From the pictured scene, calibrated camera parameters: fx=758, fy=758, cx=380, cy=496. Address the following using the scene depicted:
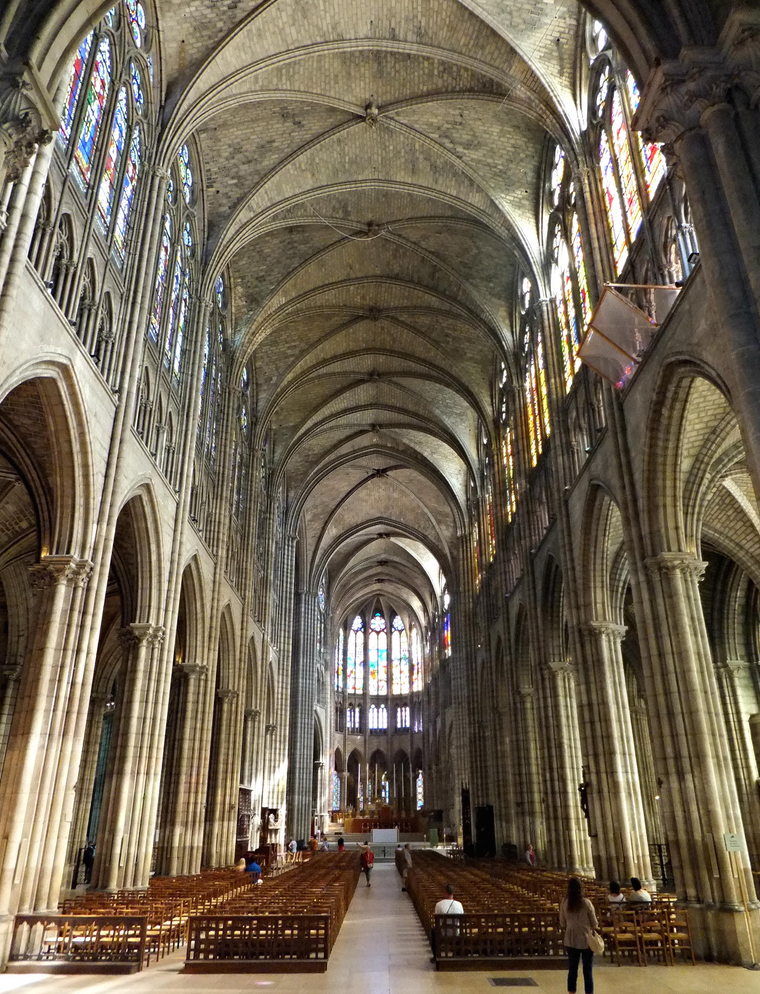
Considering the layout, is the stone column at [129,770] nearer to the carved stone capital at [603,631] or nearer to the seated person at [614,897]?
the seated person at [614,897]

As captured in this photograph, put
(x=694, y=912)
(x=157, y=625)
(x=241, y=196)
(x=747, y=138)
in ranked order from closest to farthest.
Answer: (x=747, y=138), (x=694, y=912), (x=157, y=625), (x=241, y=196)

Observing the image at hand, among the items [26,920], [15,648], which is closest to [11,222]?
[26,920]

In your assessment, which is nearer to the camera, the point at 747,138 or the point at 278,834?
Result: the point at 747,138

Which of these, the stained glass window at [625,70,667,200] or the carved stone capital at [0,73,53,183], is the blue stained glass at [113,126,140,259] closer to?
the carved stone capital at [0,73,53,183]

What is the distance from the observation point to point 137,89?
16.7m

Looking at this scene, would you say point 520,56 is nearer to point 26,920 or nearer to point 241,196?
point 241,196

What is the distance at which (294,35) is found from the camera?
1864 cm

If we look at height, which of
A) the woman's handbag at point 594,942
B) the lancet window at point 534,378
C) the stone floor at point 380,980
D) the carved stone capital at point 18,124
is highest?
the lancet window at point 534,378

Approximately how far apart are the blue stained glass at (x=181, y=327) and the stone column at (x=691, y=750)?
12628 mm

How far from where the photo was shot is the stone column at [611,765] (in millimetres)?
15719

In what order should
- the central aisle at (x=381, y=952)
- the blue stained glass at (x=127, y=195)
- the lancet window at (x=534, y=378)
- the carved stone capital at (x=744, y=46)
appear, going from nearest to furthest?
1. the central aisle at (x=381, y=952)
2. the carved stone capital at (x=744, y=46)
3. the blue stained glass at (x=127, y=195)
4. the lancet window at (x=534, y=378)

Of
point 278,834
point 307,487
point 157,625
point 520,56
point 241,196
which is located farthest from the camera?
point 307,487

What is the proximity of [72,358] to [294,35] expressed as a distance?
11431mm

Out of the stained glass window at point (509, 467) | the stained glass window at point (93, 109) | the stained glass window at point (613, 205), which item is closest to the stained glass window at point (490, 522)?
the stained glass window at point (509, 467)
